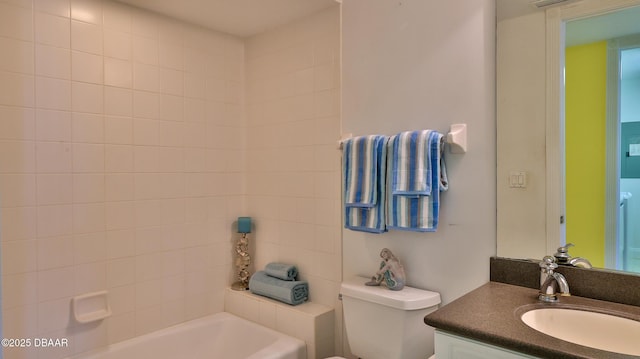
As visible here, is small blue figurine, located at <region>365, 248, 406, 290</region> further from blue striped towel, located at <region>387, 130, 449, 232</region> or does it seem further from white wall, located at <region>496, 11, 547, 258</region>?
white wall, located at <region>496, 11, 547, 258</region>

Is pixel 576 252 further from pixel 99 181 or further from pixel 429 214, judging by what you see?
pixel 99 181

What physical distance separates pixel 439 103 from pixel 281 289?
1.39 metres

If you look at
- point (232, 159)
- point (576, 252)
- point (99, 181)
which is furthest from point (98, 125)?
point (576, 252)

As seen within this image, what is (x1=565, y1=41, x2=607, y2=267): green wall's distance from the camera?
5.01 feet

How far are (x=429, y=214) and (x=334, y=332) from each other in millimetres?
1036

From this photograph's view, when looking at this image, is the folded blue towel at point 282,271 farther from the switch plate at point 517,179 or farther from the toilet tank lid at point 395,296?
the switch plate at point 517,179

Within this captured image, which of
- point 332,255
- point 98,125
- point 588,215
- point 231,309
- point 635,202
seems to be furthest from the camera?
point 231,309

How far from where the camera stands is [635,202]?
4.73ft

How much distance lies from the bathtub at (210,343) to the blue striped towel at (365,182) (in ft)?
2.52

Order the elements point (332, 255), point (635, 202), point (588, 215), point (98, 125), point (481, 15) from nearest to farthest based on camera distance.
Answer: point (635, 202) < point (588, 215) < point (481, 15) < point (98, 125) < point (332, 255)

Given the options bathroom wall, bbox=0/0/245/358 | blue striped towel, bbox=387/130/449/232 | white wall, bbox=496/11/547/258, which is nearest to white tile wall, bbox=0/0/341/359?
bathroom wall, bbox=0/0/245/358

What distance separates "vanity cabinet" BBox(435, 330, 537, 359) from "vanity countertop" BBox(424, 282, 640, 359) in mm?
27

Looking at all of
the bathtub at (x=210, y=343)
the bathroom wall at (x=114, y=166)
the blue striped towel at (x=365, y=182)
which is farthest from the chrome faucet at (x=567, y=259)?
the bathroom wall at (x=114, y=166)

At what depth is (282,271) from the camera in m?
2.50
